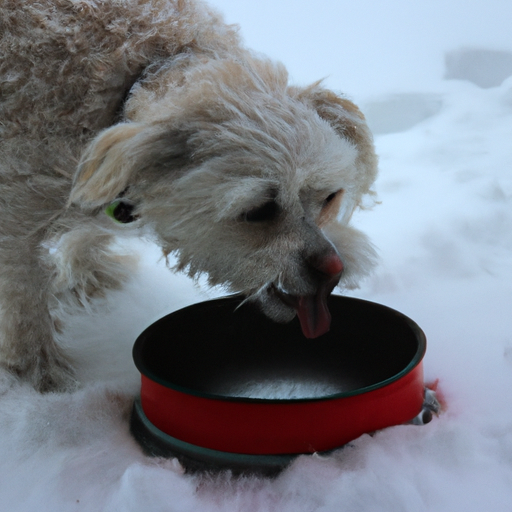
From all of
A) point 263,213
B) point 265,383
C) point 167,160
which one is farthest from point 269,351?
point 167,160

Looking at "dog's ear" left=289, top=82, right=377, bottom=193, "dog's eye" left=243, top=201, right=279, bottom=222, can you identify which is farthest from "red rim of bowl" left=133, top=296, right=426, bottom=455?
"dog's ear" left=289, top=82, right=377, bottom=193

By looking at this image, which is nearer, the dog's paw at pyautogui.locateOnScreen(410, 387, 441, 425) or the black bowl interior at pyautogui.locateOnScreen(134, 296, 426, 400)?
the dog's paw at pyautogui.locateOnScreen(410, 387, 441, 425)

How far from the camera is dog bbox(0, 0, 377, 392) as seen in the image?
1.00 meters

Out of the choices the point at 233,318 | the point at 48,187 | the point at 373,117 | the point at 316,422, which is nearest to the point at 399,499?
the point at 316,422

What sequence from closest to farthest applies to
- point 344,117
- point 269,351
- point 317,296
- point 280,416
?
point 280,416, point 317,296, point 344,117, point 269,351

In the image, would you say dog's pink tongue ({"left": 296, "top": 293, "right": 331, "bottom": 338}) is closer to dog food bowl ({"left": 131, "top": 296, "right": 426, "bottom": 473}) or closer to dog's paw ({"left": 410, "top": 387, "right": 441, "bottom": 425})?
dog food bowl ({"left": 131, "top": 296, "right": 426, "bottom": 473})

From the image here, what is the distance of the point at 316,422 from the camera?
0.98 metres

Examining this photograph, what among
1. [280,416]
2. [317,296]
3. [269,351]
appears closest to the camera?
[280,416]

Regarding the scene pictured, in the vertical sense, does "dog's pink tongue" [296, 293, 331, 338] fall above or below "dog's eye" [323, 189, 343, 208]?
below

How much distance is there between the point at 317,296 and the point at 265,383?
0.40 m

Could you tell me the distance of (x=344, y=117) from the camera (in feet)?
3.89

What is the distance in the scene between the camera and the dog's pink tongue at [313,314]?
3.53 feet

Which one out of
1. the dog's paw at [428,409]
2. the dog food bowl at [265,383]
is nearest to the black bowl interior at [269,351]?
the dog food bowl at [265,383]

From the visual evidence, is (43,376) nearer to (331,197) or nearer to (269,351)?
(269,351)
